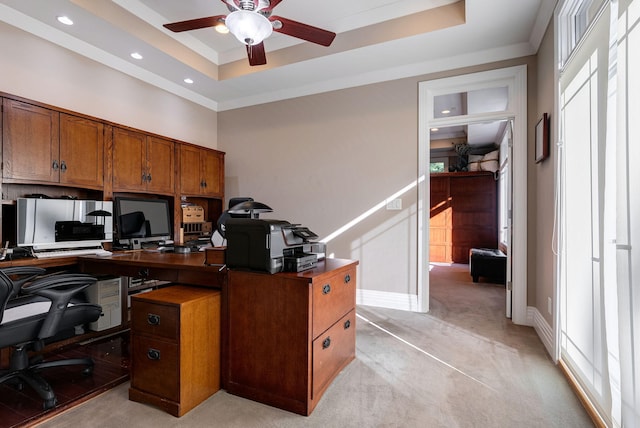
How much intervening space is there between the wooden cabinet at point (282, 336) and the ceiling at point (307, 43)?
2.53 metres

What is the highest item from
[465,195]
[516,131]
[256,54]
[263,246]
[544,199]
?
[256,54]

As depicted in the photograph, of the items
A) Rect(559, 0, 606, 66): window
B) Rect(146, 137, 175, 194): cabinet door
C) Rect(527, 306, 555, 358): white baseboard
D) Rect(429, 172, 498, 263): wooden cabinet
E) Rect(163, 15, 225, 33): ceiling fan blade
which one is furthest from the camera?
Rect(429, 172, 498, 263): wooden cabinet

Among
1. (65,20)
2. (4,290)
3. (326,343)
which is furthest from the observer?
(65,20)

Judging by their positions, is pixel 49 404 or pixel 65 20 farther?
pixel 65 20

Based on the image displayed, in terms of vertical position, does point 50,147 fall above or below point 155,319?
above

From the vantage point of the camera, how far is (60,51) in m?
2.93

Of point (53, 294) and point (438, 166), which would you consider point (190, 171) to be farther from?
point (438, 166)

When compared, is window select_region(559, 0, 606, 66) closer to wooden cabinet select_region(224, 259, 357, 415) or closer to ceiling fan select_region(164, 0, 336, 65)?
ceiling fan select_region(164, 0, 336, 65)

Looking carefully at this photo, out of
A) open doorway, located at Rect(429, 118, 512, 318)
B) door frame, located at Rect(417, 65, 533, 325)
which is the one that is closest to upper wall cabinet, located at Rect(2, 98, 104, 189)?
door frame, located at Rect(417, 65, 533, 325)

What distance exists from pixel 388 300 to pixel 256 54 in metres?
2.94

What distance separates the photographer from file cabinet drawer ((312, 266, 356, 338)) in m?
1.73

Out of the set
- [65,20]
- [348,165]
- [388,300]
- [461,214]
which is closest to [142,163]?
[65,20]

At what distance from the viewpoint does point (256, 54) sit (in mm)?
2600

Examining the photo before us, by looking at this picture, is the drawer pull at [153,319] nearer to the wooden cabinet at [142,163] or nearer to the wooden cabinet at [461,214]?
the wooden cabinet at [142,163]
